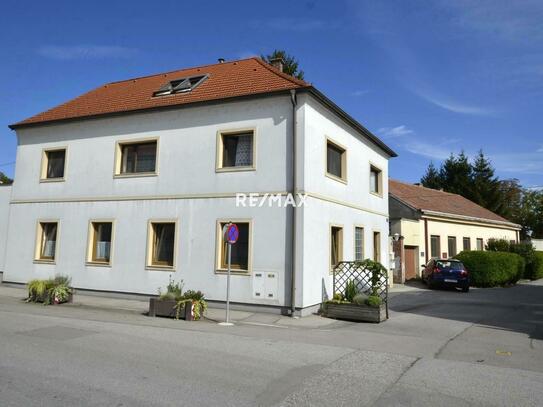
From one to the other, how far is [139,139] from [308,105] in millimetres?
6026

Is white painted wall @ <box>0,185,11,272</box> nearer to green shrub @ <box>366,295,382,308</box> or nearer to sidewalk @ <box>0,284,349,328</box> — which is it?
sidewalk @ <box>0,284,349,328</box>

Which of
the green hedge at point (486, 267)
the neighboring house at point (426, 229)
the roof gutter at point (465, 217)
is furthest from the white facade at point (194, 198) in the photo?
the roof gutter at point (465, 217)

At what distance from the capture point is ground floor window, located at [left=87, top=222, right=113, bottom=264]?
15742 millimetres

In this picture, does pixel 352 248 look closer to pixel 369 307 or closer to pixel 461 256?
pixel 369 307

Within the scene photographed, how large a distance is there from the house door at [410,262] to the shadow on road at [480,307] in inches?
125

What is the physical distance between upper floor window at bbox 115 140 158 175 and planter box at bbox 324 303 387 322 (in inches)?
292

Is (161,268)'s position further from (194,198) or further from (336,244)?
(336,244)

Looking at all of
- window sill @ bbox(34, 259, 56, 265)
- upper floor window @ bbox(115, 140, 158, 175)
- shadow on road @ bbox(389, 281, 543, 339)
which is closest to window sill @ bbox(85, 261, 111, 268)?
window sill @ bbox(34, 259, 56, 265)

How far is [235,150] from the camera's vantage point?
14.4 metres

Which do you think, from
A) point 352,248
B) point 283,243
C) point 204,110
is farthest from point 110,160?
point 352,248

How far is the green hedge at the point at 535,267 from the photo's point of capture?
30.7 metres

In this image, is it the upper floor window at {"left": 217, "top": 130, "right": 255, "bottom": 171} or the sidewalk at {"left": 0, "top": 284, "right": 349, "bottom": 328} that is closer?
the sidewalk at {"left": 0, "top": 284, "right": 349, "bottom": 328}

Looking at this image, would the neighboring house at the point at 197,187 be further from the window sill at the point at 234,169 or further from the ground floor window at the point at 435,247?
the ground floor window at the point at 435,247

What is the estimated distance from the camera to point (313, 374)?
640cm
